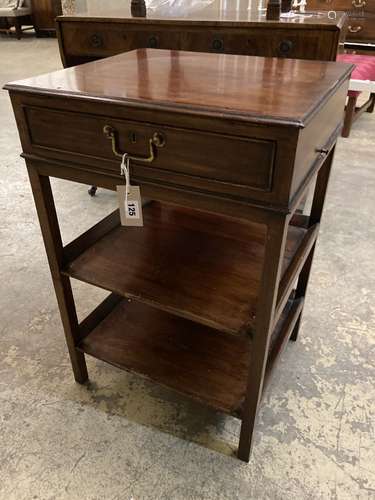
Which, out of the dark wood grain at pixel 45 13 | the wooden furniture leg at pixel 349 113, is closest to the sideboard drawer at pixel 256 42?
the wooden furniture leg at pixel 349 113

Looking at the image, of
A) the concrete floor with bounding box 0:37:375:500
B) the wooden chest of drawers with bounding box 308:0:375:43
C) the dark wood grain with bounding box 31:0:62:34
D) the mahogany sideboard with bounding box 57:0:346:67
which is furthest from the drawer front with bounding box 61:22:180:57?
the dark wood grain with bounding box 31:0:62:34

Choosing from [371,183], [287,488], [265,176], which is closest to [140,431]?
[287,488]

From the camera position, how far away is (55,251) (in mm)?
1002

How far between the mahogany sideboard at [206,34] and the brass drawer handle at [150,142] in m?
0.94

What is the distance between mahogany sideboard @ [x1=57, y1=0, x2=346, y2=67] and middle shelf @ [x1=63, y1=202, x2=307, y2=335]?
0.66 metres

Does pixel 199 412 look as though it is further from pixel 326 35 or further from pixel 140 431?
pixel 326 35

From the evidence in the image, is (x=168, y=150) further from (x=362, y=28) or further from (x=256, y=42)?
(x=362, y=28)

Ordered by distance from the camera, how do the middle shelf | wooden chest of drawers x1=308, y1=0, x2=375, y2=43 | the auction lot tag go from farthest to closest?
1. wooden chest of drawers x1=308, y1=0, x2=375, y2=43
2. the middle shelf
3. the auction lot tag

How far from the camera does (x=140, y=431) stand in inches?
44.3

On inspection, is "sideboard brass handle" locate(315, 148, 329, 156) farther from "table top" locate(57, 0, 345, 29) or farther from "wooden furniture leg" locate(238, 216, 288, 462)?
"table top" locate(57, 0, 345, 29)

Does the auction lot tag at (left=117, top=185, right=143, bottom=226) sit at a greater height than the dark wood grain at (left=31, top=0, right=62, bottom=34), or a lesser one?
greater

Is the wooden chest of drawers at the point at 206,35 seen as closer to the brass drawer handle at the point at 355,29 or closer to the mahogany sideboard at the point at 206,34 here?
the mahogany sideboard at the point at 206,34

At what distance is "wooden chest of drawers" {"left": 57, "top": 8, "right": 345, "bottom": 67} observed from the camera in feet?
4.59

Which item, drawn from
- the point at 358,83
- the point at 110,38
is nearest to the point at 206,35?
the point at 110,38
